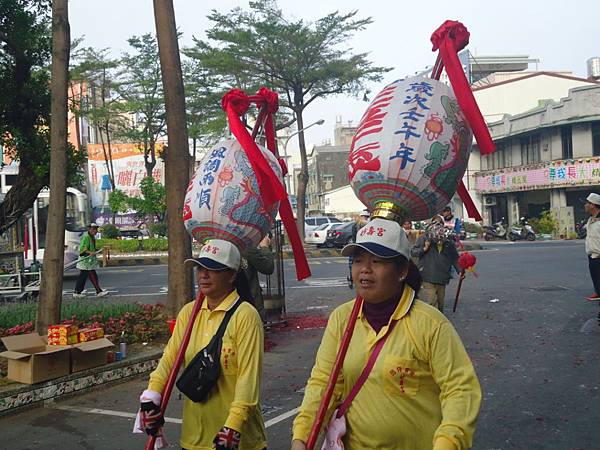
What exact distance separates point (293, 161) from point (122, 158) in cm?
3432

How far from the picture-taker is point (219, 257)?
3.24 m

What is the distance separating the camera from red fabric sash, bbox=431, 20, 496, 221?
336cm

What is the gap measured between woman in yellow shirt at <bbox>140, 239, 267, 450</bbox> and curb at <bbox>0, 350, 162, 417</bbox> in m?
3.19

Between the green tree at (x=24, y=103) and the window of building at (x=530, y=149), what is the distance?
101 feet

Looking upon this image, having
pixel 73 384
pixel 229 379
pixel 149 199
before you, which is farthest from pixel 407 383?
pixel 149 199

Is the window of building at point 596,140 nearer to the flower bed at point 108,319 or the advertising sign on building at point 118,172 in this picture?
the flower bed at point 108,319

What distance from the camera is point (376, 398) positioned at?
2443 millimetres

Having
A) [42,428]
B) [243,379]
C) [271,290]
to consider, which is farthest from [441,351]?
[271,290]

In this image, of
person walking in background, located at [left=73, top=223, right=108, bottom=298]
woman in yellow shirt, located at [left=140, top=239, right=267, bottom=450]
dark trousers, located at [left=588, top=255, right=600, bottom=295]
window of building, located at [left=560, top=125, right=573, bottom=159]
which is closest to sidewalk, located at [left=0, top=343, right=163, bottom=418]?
woman in yellow shirt, located at [left=140, top=239, right=267, bottom=450]

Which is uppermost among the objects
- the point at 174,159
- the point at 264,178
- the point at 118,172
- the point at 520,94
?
the point at 520,94

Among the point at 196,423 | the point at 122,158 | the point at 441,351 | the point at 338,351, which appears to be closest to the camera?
the point at 441,351

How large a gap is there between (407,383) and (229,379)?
3.33ft

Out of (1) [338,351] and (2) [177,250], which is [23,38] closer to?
(2) [177,250]

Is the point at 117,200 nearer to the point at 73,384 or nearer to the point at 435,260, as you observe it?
the point at 435,260
